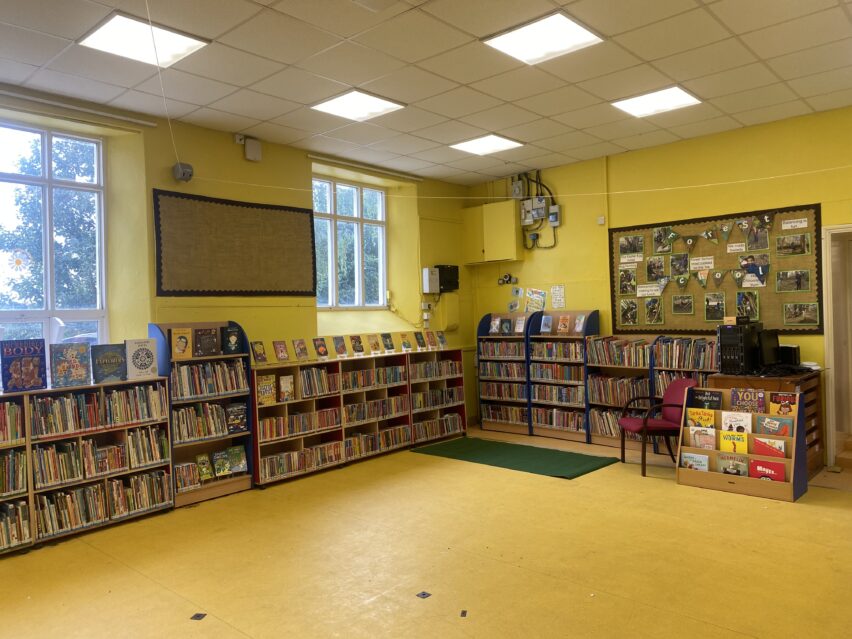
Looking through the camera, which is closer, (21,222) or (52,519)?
(52,519)

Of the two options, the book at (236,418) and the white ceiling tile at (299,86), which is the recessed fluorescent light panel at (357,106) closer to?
the white ceiling tile at (299,86)

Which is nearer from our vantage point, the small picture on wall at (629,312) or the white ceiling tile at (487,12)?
the white ceiling tile at (487,12)

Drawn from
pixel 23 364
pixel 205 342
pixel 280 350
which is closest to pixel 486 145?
pixel 280 350

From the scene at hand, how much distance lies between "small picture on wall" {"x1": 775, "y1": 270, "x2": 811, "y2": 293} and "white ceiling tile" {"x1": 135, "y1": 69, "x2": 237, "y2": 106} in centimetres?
561

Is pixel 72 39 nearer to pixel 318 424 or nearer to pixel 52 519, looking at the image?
pixel 52 519

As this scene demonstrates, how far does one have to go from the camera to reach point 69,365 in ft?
15.8

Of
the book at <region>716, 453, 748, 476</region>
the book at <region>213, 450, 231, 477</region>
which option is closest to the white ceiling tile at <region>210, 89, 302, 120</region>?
the book at <region>213, 450, 231, 477</region>

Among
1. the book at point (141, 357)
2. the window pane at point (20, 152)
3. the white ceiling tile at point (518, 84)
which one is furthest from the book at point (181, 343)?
the white ceiling tile at point (518, 84)

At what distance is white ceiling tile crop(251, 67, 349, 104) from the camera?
191 inches

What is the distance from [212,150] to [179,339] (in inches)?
78.8

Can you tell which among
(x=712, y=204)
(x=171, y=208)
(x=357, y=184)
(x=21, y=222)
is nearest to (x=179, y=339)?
(x=171, y=208)

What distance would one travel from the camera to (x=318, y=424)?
647 centimetres

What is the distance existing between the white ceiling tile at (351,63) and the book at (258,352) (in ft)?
8.77

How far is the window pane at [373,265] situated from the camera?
835 cm
